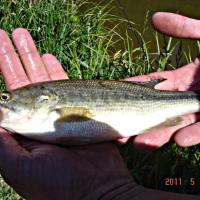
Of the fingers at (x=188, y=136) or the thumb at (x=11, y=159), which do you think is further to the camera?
the fingers at (x=188, y=136)

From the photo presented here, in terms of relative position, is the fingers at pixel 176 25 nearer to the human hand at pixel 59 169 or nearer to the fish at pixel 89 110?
the fish at pixel 89 110

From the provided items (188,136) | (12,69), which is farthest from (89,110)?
(12,69)

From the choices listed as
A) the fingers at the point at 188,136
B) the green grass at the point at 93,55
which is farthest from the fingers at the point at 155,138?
the green grass at the point at 93,55

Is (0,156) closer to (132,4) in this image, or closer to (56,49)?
(56,49)

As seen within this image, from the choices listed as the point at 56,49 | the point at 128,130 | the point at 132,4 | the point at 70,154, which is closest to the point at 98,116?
the point at 128,130

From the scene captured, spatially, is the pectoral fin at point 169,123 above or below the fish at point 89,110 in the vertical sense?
below

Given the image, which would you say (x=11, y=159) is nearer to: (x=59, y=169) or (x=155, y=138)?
(x=59, y=169)

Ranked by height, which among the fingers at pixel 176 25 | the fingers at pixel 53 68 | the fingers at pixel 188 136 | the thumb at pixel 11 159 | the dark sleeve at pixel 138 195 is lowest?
the dark sleeve at pixel 138 195
